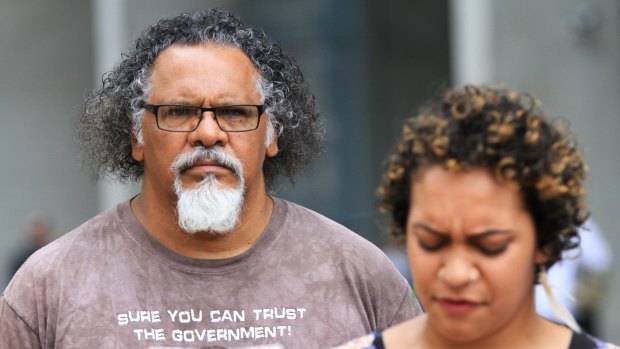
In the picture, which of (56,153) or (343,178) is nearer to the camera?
(343,178)

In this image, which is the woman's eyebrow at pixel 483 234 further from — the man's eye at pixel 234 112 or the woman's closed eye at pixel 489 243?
the man's eye at pixel 234 112

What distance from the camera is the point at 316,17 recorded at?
1502cm

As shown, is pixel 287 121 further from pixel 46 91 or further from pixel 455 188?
pixel 46 91

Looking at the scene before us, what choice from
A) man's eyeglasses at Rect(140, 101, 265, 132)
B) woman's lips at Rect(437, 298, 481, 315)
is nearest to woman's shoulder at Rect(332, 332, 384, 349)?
woman's lips at Rect(437, 298, 481, 315)

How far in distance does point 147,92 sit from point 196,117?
250 millimetres

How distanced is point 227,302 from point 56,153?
1478 centimetres

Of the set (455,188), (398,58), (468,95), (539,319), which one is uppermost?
(398,58)

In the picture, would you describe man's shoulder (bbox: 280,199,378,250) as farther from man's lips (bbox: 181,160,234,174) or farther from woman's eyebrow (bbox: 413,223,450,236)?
woman's eyebrow (bbox: 413,223,450,236)

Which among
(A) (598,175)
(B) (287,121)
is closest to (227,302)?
(B) (287,121)

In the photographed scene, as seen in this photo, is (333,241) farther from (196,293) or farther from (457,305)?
(457,305)

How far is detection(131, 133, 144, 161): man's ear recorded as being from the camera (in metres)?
4.58

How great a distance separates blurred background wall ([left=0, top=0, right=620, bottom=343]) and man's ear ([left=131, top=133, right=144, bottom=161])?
9.83 feet

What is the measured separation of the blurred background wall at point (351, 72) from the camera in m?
12.3

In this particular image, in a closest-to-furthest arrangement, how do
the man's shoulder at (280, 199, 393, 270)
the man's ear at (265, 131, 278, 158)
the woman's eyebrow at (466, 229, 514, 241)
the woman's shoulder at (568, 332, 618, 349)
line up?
the woman's eyebrow at (466, 229, 514, 241) < the woman's shoulder at (568, 332, 618, 349) < the man's shoulder at (280, 199, 393, 270) < the man's ear at (265, 131, 278, 158)
